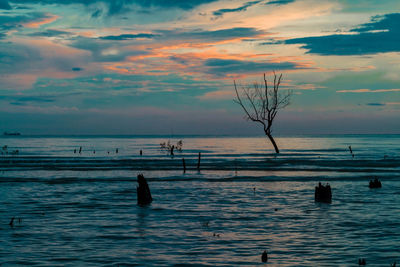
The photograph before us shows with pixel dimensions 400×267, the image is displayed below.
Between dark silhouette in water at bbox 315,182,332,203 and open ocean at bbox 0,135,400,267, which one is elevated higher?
dark silhouette in water at bbox 315,182,332,203

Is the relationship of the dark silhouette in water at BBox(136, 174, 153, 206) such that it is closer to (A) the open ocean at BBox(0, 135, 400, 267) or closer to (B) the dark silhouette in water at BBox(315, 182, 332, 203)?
(A) the open ocean at BBox(0, 135, 400, 267)

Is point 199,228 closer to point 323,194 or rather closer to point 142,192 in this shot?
point 142,192

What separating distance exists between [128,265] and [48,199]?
496 inches

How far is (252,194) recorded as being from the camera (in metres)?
23.2

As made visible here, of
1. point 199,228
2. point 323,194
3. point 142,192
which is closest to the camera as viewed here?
point 199,228

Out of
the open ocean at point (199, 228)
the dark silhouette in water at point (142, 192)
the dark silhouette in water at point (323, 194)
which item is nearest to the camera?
the open ocean at point (199, 228)

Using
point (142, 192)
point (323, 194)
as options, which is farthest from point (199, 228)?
point (323, 194)

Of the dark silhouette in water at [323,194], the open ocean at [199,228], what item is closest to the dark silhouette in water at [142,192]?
the open ocean at [199,228]

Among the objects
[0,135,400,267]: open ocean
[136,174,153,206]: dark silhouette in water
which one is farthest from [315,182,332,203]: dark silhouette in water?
[136,174,153,206]: dark silhouette in water

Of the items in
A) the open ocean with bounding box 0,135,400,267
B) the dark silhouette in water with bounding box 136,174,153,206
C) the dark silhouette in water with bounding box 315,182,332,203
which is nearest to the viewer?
the open ocean with bounding box 0,135,400,267

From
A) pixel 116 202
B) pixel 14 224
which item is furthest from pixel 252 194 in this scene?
pixel 14 224

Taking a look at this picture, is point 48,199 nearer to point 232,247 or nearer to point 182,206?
point 182,206

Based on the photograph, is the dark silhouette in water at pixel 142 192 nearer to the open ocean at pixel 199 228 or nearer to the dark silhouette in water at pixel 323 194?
the open ocean at pixel 199 228

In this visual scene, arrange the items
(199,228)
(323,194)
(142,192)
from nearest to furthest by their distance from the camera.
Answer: (199,228) < (142,192) < (323,194)
